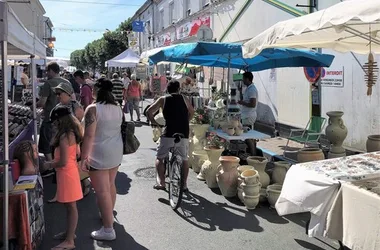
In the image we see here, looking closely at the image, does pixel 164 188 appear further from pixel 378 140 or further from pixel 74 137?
pixel 378 140

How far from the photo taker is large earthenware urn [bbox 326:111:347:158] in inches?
257

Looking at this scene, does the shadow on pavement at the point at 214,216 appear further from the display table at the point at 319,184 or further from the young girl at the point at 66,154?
the young girl at the point at 66,154

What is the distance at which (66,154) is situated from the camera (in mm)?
3514

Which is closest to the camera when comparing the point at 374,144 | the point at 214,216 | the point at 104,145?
the point at 104,145

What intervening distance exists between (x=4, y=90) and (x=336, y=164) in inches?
121

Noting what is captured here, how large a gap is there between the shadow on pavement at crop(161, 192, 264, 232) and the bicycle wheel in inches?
5.3

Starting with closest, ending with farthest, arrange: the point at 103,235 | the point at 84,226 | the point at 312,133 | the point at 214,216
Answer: the point at 103,235, the point at 84,226, the point at 214,216, the point at 312,133

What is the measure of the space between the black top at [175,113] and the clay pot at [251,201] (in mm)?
1216

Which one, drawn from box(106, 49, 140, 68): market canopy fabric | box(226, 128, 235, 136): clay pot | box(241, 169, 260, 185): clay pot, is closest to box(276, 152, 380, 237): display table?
box(241, 169, 260, 185): clay pot

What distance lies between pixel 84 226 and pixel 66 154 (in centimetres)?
126

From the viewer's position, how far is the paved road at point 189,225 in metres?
3.90

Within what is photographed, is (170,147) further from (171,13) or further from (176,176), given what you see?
(171,13)

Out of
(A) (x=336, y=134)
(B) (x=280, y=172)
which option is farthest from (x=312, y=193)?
(A) (x=336, y=134)

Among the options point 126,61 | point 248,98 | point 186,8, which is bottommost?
point 248,98
